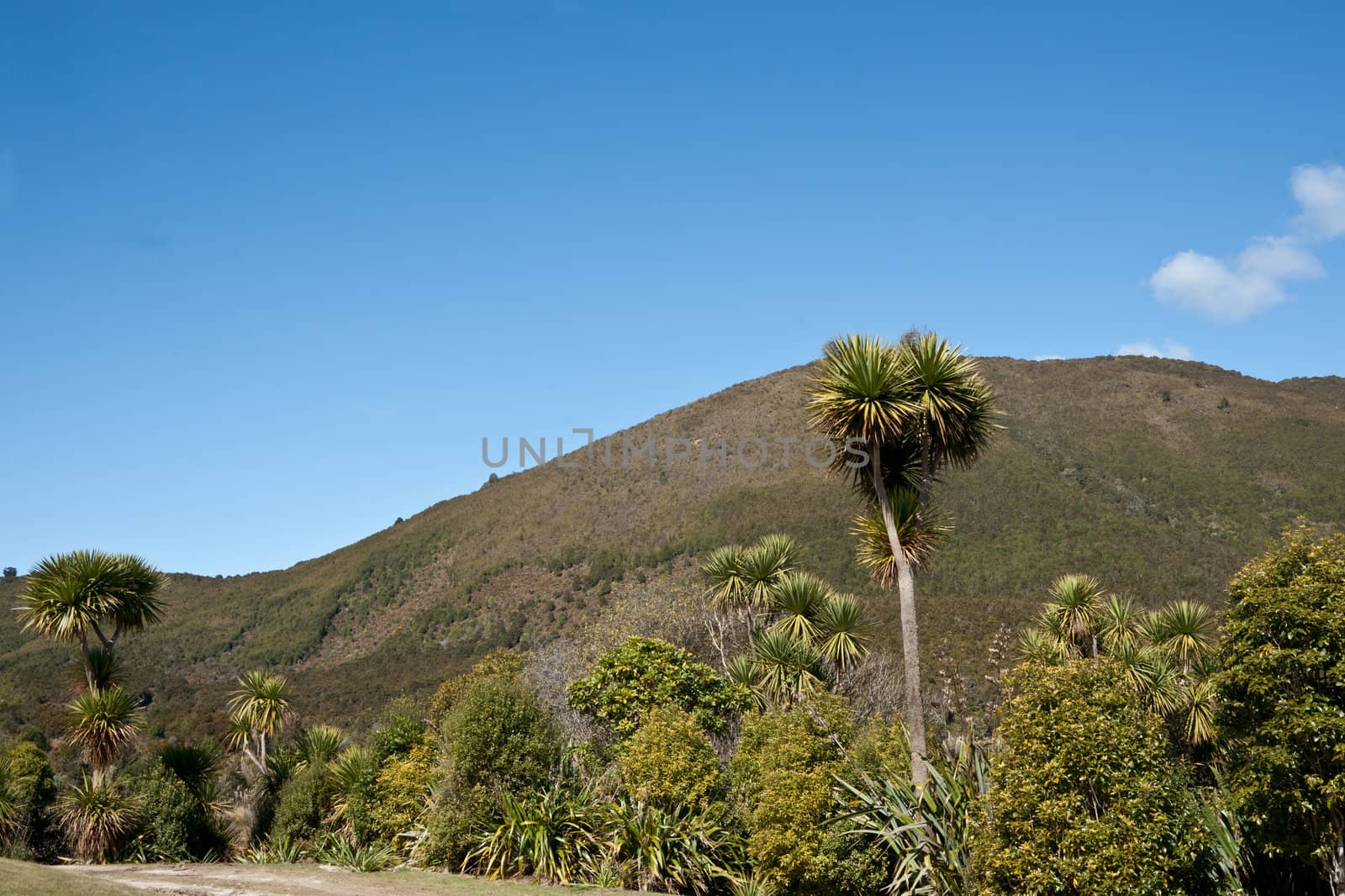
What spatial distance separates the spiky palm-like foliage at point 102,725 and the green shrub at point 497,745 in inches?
328

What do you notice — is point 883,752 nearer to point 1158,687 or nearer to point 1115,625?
point 1158,687

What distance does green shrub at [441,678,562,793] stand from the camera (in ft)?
59.3

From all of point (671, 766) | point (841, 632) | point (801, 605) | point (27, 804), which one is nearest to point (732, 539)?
point (801, 605)

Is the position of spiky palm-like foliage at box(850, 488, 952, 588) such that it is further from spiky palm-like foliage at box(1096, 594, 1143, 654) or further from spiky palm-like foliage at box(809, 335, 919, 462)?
spiky palm-like foliage at box(1096, 594, 1143, 654)

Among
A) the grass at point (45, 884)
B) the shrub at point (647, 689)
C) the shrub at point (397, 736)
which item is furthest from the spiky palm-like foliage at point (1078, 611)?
the grass at point (45, 884)

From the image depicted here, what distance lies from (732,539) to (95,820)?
4529cm

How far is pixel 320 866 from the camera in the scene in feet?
62.5

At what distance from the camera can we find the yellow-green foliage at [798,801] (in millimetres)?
13438

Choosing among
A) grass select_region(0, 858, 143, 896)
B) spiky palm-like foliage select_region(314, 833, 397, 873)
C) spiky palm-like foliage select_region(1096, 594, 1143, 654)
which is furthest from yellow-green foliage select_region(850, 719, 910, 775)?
spiky palm-like foliage select_region(1096, 594, 1143, 654)

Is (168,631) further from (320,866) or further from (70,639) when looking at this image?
(320,866)

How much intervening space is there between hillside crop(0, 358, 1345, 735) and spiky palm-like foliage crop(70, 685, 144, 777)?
19890mm

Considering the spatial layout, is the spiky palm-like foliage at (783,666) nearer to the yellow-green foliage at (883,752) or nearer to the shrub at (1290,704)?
the yellow-green foliage at (883,752)

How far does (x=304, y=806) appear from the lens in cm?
2373

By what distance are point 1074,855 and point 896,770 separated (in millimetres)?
4358
